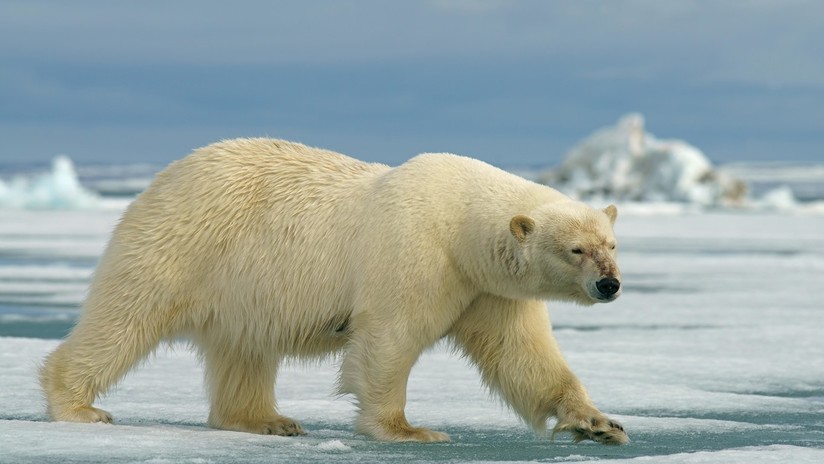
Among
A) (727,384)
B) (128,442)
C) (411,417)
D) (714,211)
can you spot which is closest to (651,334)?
(727,384)

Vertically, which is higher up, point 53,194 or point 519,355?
point 53,194

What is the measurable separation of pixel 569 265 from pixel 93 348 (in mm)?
2083

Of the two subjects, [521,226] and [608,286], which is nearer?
[608,286]

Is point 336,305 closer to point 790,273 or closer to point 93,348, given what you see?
point 93,348

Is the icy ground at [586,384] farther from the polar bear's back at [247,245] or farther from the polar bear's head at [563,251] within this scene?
the polar bear's head at [563,251]

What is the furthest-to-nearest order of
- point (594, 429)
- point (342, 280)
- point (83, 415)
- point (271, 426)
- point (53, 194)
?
point (53, 194) → point (271, 426) → point (83, 415) → point (342, 280) → point (594, 429)

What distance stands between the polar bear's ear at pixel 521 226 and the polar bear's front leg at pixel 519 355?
16.3 inches

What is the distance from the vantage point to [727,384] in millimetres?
6543

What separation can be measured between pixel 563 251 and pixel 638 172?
27937 mm

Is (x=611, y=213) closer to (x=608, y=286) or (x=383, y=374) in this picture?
(x=608, y=286)

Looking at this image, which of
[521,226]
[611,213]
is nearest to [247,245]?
[521,226]

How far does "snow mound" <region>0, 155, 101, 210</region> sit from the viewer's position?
29.7 meters

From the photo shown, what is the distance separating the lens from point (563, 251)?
4750mm

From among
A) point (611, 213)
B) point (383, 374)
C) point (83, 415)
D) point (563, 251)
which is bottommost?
point (83, 415)
